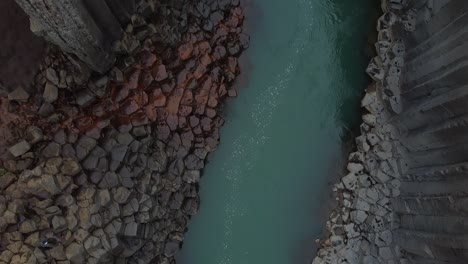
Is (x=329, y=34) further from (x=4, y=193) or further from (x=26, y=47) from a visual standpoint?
(x=4, y=193)

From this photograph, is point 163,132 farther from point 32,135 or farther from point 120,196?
point 32,135

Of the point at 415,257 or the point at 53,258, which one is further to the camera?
the point at 415,257

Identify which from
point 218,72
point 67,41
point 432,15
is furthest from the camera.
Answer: point 218,72

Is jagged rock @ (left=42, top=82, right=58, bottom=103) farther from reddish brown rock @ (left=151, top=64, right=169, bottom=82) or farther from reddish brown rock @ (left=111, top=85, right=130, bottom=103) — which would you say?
reddish brown rock @ (left=151, top=64, right=169, bottom=82)

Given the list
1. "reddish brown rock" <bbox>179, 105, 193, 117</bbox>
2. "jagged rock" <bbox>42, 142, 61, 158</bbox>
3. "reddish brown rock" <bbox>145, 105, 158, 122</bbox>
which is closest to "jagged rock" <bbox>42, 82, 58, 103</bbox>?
"jagged rock" <bbox>42, 142, 61, 158</bbox>

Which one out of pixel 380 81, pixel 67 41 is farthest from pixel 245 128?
pixel 67 41

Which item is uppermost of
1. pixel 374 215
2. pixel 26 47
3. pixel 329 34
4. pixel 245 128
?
pixel 26 47

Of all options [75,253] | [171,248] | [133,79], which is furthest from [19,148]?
[171,248]
